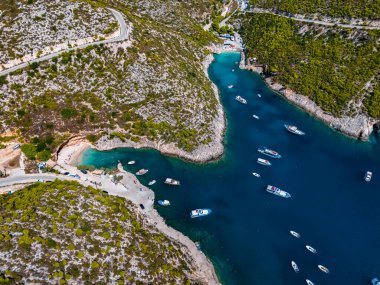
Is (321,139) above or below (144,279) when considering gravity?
above

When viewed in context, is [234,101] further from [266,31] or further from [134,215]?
[134,215]

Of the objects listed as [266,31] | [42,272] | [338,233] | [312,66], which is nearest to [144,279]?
[42,272]

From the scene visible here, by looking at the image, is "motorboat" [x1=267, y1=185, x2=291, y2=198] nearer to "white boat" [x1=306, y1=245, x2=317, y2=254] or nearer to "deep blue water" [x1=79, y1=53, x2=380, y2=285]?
"deep blue water" [x1=79, y1=53, x2=380, y2=285]

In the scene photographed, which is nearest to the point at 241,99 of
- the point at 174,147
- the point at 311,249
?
the point at 174,147

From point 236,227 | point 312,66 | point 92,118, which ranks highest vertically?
point 312,66

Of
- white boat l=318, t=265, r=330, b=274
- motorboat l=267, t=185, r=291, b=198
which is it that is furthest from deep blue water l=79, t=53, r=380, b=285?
motorboat l=267, t=185, r=291, b=198

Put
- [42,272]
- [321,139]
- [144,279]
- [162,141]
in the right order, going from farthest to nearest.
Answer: [321,139] < [162,141] < [144,279] < [42,272]

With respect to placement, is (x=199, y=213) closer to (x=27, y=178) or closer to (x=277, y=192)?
(x=277, y=192)
